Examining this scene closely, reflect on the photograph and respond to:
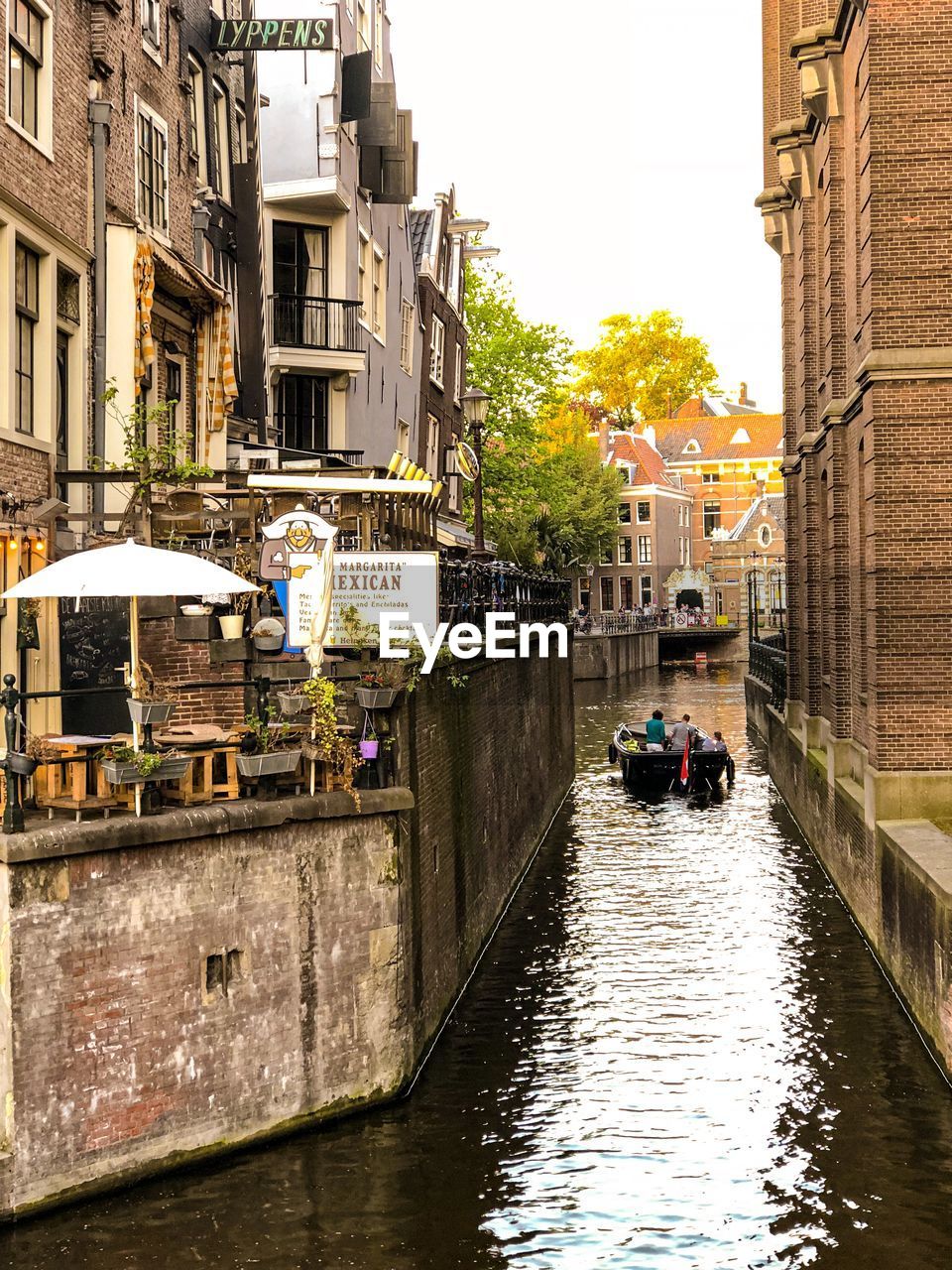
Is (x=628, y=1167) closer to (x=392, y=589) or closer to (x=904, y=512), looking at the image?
(x=392, y=589)

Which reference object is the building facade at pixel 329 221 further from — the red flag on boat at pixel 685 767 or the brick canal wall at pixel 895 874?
the brick canal wall at pixel 895 874

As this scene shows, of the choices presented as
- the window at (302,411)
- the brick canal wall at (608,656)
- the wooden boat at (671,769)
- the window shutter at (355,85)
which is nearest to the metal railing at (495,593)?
the wooden boat at (671,769)

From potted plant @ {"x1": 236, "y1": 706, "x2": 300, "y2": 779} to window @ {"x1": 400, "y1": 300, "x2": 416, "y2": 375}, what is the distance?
75.3ft

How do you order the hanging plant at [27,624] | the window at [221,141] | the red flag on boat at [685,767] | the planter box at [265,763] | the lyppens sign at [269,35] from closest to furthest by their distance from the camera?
1. the planter box at [265,763]
2. the hanging plant at [27,624]
3. the lyppens sign at [269,35]
4. the window at [221,141]
5. the red flag on boat at [685,767]

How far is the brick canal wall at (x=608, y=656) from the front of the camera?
205ft

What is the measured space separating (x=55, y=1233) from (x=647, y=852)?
52.0 ft

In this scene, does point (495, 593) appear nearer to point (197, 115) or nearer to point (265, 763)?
point (197, 115)

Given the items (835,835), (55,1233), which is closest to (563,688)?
(835,835)

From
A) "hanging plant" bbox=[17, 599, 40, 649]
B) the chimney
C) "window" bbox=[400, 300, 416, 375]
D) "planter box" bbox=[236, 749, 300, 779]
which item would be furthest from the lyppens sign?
the chimney

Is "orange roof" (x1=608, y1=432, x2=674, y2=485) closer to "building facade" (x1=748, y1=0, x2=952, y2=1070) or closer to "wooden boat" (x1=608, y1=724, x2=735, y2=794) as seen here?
"wooden boat" (x1=608, y1=724, x2=735, y2=794)

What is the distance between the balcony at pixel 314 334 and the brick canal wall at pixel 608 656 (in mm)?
35824

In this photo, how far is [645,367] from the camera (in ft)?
345

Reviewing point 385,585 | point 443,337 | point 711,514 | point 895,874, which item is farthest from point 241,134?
point 711,514

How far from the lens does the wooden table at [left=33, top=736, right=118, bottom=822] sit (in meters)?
10.5
